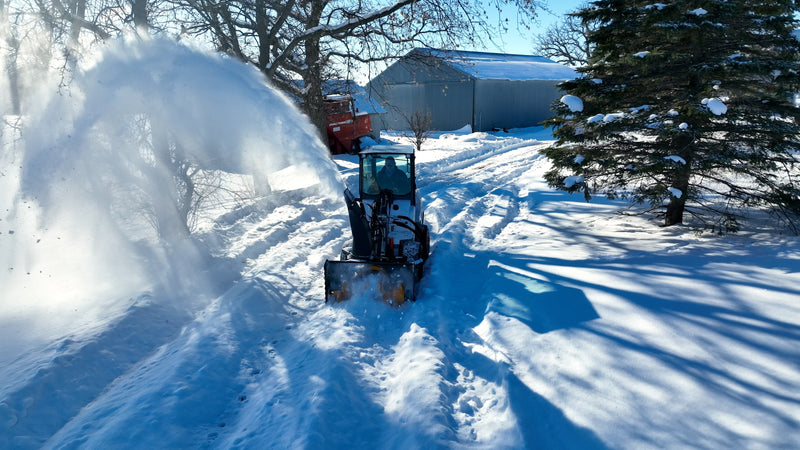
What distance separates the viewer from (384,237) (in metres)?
7.68

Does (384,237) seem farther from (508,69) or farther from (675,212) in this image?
(508,69)

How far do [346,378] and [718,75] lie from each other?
292 inches

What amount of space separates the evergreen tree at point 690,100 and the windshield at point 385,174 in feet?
10.6

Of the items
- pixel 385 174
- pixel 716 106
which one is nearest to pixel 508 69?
pixel 716 106

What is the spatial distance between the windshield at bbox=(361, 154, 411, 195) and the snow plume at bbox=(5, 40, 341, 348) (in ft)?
4.09

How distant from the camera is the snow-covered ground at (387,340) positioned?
4102 mm

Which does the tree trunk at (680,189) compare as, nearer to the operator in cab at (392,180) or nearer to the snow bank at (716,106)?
the snow bank at (716,106)

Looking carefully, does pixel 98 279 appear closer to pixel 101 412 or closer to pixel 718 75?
pixel 101 412

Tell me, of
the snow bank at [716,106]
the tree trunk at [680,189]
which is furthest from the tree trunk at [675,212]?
the snow bank at [716,106]

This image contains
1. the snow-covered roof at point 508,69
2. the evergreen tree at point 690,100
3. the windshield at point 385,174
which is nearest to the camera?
the evergreen tree at point 690,100

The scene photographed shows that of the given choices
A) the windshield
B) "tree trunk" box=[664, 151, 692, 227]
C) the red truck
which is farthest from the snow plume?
the red truck

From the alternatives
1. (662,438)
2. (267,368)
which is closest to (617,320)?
(662,438)

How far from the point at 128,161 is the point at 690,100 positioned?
9680 millimetres

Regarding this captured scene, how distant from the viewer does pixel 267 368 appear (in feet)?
17.4
